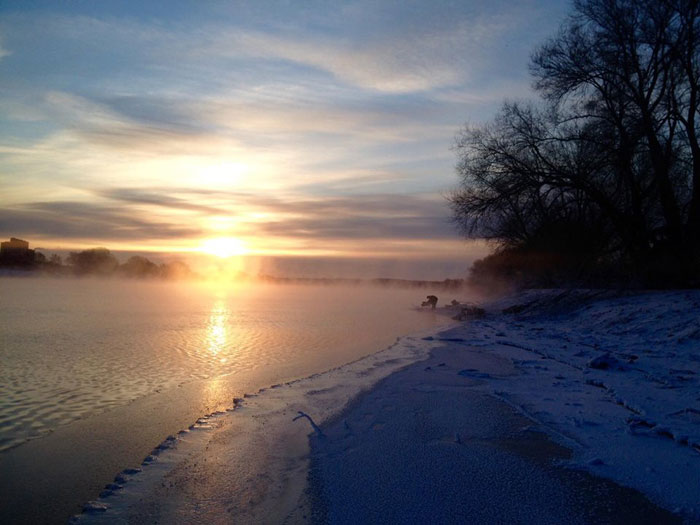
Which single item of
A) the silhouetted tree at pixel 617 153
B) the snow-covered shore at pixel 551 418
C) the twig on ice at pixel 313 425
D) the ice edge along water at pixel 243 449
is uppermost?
the silhouetted tree at pixel 617 153

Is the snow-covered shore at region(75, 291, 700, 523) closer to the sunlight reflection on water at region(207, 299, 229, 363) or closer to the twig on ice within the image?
the twig on ice

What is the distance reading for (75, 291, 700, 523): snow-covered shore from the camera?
3.99 metres

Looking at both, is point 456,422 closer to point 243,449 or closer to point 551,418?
point 551,418

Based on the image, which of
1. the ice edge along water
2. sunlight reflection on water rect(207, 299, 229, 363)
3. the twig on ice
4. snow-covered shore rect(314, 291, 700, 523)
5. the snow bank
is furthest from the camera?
sunlight reflection on water rect(207, 299, 229, 363)

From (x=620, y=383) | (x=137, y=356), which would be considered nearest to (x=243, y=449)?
(x=620, y=383)

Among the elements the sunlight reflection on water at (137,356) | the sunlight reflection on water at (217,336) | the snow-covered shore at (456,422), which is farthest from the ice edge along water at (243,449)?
the sunlight reflection on water at (217,336)

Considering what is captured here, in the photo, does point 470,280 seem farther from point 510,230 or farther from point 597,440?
point 597,440

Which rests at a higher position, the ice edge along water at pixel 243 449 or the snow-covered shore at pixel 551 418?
the snow-covered shore at pixel 551 418

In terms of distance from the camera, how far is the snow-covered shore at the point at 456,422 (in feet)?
13.1

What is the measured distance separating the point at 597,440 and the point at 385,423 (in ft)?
7.40

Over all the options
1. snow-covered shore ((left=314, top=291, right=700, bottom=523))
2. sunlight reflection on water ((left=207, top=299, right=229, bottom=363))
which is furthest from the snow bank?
sunlight reflection on water ((left=207, top=299, right=229, bottom=363))

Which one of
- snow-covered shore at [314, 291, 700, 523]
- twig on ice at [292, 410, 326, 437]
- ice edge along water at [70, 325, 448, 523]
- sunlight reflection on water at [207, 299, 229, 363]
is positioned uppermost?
snow-covered shore at [314, 291, 700, 523]

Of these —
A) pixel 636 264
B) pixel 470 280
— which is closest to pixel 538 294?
pixel 636 264

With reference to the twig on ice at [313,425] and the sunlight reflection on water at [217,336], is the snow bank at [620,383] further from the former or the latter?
the sunlight reflection on water at [217,336]
